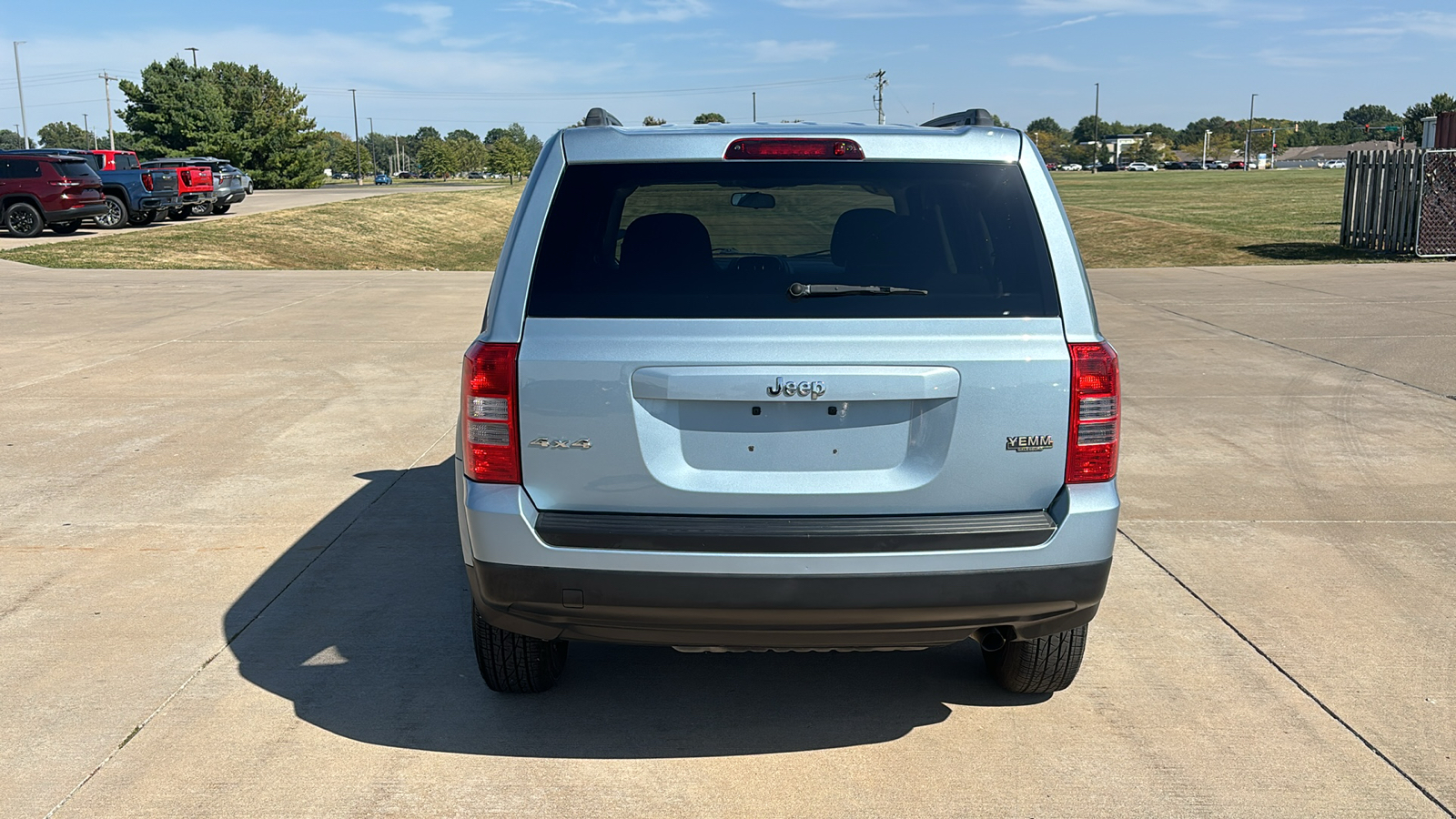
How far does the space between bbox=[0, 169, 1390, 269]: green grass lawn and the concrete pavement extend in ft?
53.8

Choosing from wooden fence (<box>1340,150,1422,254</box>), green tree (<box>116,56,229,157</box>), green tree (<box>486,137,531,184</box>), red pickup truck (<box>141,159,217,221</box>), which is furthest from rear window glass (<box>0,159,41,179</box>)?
green tree (<box>486,137,531,184</box>)

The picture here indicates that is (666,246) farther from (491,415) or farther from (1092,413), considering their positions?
(1092,413)

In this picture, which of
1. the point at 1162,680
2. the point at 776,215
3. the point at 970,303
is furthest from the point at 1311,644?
the point at 776,215

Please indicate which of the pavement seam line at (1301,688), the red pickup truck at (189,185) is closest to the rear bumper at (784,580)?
the pavement seam line at (1301,688)

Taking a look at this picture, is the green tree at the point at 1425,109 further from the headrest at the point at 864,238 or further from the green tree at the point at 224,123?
the headrest at the point at 864,238

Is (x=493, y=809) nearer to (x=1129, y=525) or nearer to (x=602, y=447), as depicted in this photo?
(x=602, y=447)

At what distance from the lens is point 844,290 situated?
333 cm

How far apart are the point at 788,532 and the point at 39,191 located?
29.9 m

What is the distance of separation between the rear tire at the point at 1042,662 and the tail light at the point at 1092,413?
678 millimetres

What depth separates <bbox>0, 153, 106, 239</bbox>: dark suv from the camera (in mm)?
27891

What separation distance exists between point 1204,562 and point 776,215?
256 centimetres

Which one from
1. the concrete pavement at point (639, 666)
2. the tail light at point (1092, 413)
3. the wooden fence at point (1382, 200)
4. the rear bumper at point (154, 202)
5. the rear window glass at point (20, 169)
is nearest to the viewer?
the tail light at point (1092, 413)

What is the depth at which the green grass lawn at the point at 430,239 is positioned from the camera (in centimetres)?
2383

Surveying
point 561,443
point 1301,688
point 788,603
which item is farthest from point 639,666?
point 1301,688
